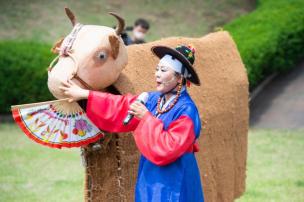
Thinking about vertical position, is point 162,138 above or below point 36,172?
above

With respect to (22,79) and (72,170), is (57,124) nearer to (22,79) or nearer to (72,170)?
(72,170)

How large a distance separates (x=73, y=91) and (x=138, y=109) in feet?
1.44

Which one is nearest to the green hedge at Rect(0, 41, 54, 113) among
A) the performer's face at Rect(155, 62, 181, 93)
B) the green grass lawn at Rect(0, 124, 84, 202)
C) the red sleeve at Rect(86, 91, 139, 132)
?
the green grass lawn at Rect(0, 124, 84, 202)

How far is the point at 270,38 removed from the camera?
1180 centimetres

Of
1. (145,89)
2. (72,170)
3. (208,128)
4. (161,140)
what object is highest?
(161,140)

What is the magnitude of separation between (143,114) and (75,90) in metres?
0.48

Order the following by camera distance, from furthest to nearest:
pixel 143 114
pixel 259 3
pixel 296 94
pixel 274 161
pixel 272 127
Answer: pixel 259 3 → pixel 296 94 → pixel 272 127 → pixel 274 161 → pixel 143 114

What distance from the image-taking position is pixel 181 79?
14.5 ft

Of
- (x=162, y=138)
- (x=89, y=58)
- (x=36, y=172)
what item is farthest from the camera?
(x=36, y=172)

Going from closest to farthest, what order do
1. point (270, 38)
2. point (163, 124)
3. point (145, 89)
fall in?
point (163, 124) < point (145, 89) < point (270, 38)

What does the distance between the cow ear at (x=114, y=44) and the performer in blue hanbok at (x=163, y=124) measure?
0.25 meters

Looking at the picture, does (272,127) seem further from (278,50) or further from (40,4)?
(40,4)

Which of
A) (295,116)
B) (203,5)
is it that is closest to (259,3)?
(203,5)

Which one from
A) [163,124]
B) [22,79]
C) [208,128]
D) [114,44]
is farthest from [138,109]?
[22,79]
